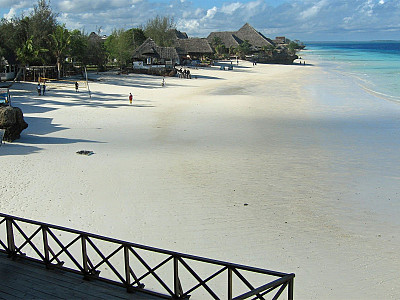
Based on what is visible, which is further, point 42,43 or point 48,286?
point 42,43

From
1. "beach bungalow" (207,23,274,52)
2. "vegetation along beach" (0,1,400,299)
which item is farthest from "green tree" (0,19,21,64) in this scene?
"beach bungalow" (207,23,274,52)

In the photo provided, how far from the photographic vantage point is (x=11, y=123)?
13.9m

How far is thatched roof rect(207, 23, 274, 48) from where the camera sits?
75.1 metres

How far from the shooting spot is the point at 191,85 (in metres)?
34.5

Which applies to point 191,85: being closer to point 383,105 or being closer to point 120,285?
point 383,105

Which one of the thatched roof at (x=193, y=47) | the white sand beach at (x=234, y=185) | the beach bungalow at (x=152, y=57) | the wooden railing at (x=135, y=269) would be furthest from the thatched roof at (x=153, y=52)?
the wooden railing at (x=135, y=269)

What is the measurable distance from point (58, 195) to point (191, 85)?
25931mm

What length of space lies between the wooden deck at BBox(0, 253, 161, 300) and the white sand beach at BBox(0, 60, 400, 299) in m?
2.44

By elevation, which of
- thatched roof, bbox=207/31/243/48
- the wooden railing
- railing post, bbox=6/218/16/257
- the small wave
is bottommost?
the wooden railing

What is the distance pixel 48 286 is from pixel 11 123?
34.3ft

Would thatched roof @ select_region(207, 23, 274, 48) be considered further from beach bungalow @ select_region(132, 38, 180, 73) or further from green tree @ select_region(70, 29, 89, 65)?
green tree @ select_region(70, 29, 89, 65)

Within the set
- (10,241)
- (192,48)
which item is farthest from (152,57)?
(10,241)

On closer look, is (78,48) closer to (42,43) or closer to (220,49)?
(42,43)

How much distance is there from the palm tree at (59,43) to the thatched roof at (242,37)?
147 ft
